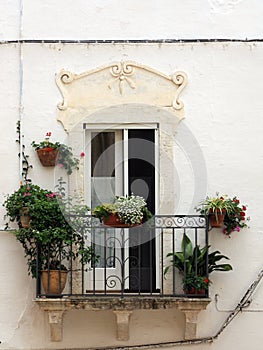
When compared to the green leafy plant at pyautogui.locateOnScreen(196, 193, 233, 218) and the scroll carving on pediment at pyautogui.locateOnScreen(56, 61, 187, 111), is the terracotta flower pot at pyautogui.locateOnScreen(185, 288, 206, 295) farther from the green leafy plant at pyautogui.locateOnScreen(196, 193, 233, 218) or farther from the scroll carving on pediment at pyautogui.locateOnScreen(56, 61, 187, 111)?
the scroll carving on pediment at pyautogui.locateOnScreen(56, 61, 187, 111)

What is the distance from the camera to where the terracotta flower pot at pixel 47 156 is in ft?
41.4

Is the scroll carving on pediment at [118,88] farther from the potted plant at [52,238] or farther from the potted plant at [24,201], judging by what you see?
the potted plant at [52,238]

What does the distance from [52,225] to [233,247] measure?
2.32 meters

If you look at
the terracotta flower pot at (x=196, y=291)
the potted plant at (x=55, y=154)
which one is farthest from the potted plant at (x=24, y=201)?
the terracotta flower pot at (x=196, y=291)

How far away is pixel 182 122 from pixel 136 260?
186cm

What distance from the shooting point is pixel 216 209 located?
1234cm

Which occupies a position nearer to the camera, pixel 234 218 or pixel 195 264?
pixel 195 264

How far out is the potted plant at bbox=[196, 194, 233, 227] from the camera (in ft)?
40.5

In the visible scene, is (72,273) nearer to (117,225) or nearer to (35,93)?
(117,225)

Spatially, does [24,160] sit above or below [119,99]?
below

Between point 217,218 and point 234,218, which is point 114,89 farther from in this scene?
point 234,218

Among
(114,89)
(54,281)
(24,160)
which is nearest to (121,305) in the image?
(54,281)
